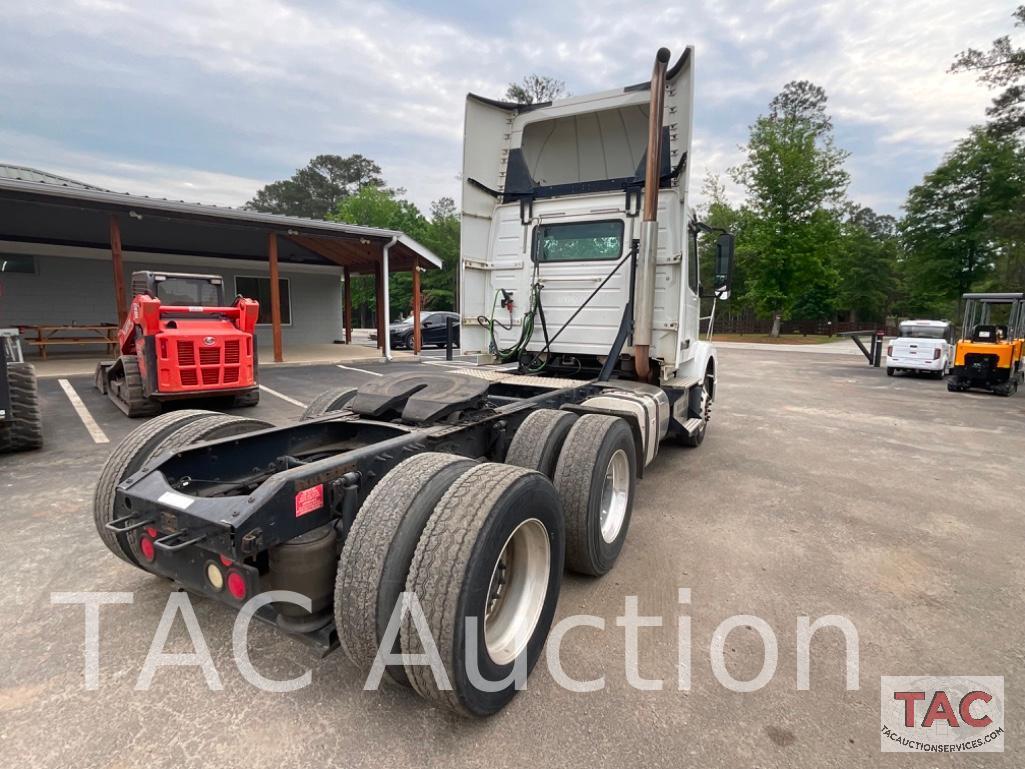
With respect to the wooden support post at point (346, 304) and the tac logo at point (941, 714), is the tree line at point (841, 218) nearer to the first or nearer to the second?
the wooden support post at point (346, 304)

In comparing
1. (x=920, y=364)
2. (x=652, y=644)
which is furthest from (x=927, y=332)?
(x=652, y=644)

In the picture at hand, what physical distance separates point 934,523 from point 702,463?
2.10 m

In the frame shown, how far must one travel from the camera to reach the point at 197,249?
15.9 m

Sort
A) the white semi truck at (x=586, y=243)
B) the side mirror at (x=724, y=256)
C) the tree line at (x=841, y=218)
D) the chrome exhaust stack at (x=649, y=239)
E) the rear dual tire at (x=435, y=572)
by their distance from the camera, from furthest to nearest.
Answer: the tree line at (x=841, y=218) < the side mirror at (x=724, y=256) < the white semi truck at (x=586, y=243) < the chrome exhaust stack at (x=649, y=239) < the rear dual tire at (x=435, y=572)

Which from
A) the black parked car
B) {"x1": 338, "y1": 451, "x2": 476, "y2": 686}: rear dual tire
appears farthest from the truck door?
the black parked car

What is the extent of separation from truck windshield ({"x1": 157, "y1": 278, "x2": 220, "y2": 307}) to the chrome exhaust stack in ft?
22.3

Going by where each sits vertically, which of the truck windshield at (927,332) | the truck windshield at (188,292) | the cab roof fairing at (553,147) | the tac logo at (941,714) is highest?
the cab roof fairing at (553,147)

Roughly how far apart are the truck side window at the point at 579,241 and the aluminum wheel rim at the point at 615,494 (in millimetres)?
2494

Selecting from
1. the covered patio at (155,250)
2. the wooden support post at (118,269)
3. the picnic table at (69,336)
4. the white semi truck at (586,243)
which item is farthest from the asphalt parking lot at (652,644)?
the picnic table at (69,336)

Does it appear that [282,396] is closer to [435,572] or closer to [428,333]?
[435,572]

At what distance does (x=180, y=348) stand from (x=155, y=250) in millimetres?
10469

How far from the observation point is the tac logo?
2074 mm

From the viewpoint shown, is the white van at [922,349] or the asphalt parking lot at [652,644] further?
the white van at [922,349]

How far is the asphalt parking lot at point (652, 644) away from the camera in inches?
78.5
